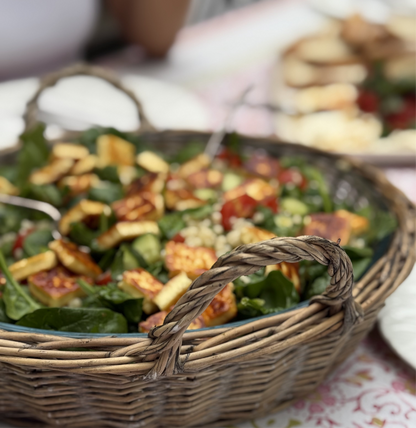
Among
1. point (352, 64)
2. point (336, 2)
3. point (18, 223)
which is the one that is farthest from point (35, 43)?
point (336, 2)

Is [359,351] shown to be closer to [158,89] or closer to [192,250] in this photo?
[192,250]

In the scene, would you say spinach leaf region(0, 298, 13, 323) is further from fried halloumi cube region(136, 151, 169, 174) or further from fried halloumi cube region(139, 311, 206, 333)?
fried halloumi cube region(136, 151, 169, 174)

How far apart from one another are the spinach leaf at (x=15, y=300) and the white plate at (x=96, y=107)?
0.76 m

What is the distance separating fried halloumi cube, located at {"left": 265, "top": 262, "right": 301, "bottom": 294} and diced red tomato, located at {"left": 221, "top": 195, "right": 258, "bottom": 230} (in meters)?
0.15

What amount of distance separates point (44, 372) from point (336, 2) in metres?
2.59

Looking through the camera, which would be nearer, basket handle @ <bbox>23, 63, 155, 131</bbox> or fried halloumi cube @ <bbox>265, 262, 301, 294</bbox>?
fried halloumi cube @ <bbox>265, 262, 301, 294</bbox>

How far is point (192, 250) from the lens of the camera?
0.79m

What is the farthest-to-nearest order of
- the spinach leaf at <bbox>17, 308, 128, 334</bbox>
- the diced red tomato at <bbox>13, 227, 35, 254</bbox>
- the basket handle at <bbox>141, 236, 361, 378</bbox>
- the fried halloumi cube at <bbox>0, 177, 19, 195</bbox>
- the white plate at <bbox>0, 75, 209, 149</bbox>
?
1. the white plate at <bbox>0, 75, 209, 149</bbox>
2. the fried halloumi cube at <bbox>0, 177, 19, 195</bbox>
3. the diced red tomato at <bbox>13, 227, 35, 254</bbox>
4. the spinach leaf at <bbox>17, 308, 128, 334</bbox>
5. the basket handle at <bbox>141, 236, 361, 378</bbox>

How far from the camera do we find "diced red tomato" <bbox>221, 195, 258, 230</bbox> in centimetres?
91

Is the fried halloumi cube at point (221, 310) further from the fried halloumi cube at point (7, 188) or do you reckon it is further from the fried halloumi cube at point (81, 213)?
the fried halloumi cube at point (7, 188)

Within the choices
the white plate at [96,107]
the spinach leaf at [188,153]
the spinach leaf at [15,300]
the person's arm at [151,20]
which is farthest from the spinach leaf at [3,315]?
the person's arm at [151,20]

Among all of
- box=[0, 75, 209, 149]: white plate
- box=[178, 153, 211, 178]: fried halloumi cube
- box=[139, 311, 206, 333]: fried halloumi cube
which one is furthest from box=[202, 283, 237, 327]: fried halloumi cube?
box=[0, 75, 209, 149]: white plate

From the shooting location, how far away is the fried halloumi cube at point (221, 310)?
2.27 ft

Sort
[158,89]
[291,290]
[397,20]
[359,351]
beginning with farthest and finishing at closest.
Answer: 1. [397,20]
2. [158,89]
3. [359,351]
4. [291,290]
